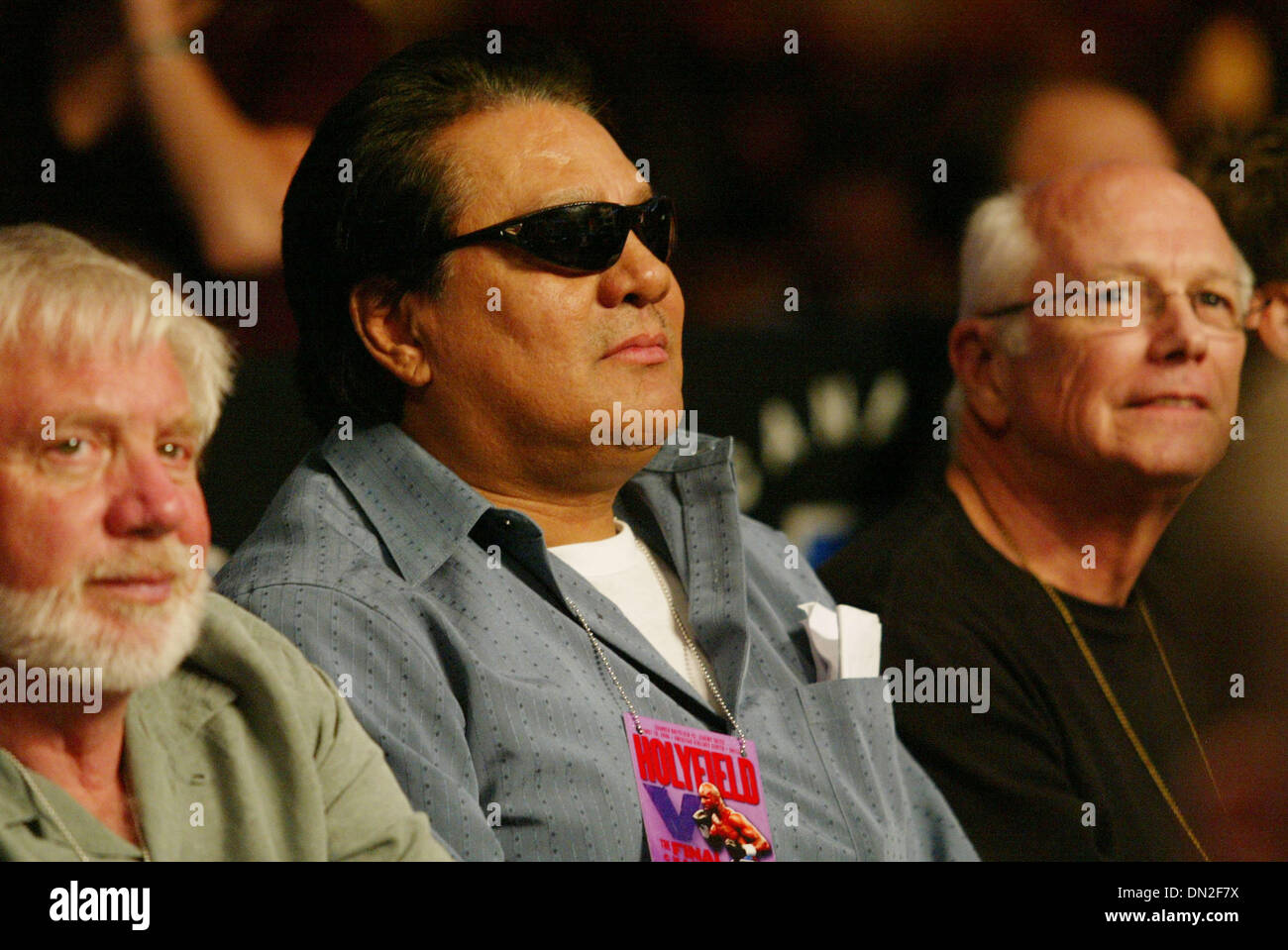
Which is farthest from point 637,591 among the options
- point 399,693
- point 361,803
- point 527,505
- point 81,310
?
point 81,310

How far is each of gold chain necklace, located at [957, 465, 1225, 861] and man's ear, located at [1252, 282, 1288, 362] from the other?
1.58 feet

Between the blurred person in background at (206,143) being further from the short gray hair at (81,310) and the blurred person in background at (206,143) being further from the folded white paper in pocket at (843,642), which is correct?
the folded white paper in pocket at (843,642)

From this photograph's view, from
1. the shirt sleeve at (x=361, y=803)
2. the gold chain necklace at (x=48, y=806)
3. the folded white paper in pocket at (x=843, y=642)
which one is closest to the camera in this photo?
the gold chain necklace at (x=48, y=806)

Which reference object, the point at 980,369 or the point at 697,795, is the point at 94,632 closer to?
the point at 697,795

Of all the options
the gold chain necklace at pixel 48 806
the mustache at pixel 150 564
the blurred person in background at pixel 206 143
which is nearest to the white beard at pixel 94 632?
the mustache at pixel 150 564

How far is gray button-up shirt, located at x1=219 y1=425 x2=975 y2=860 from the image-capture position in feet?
5.87

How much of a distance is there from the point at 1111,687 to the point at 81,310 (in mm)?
1695

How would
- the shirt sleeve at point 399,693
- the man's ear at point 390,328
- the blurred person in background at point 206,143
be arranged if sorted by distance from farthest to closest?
1. the man's ear at point 390,328
2. the blurred person in background at point 206,143
3. the shirt sleeve at point 399,693

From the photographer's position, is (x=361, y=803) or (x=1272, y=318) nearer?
(x=361, y=803)

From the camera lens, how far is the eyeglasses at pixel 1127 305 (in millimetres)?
2404

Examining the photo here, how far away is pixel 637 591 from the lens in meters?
2.18

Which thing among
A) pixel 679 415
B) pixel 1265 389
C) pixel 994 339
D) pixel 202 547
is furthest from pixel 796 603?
pixel 202 547

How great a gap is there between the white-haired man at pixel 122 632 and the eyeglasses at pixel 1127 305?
4.67 feet

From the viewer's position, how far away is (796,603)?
2.34m
